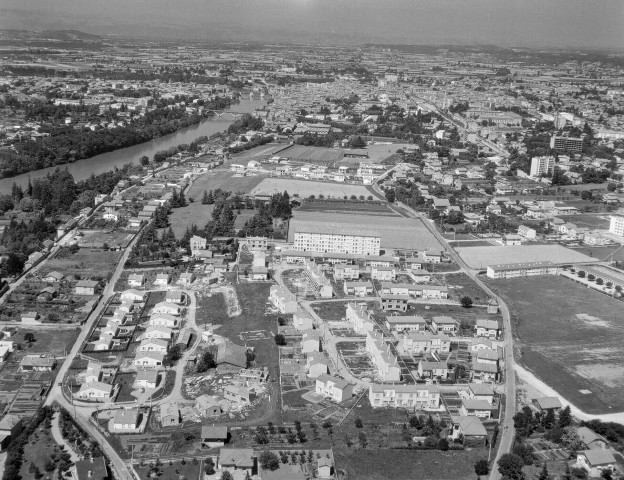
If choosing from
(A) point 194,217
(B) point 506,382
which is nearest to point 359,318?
(B) point 506,382

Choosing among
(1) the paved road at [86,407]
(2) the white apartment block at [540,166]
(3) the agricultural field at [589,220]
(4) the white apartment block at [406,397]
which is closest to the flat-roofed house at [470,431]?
(4) the white apartment block at [406,397]

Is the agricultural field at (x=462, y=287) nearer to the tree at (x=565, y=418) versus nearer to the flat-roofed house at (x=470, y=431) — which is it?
the tree at (x=565, y=418)

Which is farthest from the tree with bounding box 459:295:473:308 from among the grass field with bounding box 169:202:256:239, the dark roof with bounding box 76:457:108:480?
the dark roof with bounding box 76:457:108:480

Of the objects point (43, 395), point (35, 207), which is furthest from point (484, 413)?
point (35, 207)

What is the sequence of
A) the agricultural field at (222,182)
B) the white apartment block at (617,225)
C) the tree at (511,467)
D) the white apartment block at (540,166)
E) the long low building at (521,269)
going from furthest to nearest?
1. the white apartment block at (540,166)
2. the agricultural field at (222,182)
3. the white apartment block at (617,225)
4. the long low building at (521,269)
5. the tree at (511,467)

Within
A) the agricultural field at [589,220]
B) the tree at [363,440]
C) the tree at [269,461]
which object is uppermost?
the tree at [269,461]

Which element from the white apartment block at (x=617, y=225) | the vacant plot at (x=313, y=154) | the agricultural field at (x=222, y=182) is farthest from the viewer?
the vacant plot at (x=313, y=154)

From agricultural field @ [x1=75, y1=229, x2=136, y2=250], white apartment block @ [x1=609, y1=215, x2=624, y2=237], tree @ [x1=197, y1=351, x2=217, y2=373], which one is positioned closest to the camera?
tree @ [x1=197, y1=351, x2=217, y2=373]

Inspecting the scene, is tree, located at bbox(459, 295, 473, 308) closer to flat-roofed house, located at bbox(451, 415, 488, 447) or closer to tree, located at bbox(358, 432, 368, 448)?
flat-roofed house, located at bbox(451, 415, 488, 447)

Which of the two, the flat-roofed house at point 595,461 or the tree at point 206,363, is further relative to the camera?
the tree at point 206,363
